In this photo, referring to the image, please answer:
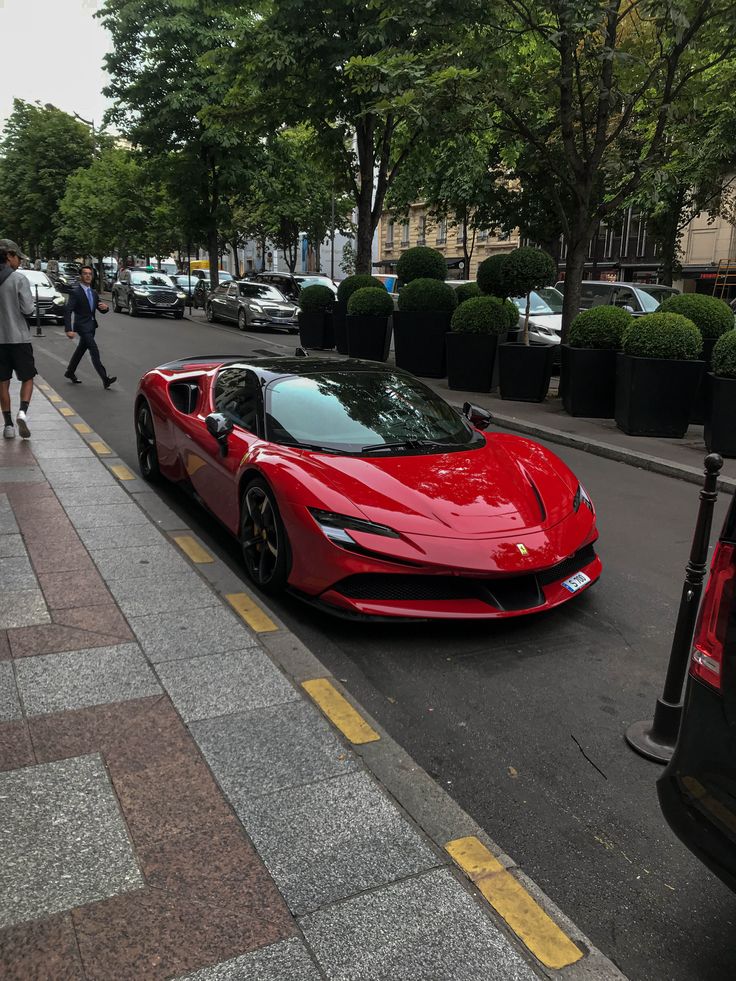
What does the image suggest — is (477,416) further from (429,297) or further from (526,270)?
(429,297)

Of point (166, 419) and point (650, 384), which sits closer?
point (166, 419)

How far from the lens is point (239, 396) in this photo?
18.7 feet

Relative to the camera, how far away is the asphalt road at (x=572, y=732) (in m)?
2.42

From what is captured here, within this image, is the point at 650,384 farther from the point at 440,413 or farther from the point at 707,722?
the point at 707,722

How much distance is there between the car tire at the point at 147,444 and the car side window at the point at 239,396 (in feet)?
4.31

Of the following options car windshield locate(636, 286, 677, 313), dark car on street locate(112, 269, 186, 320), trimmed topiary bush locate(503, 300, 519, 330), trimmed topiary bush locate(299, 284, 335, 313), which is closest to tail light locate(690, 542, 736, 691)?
trimmed topiary bush locate(503, 300, 519, 330)

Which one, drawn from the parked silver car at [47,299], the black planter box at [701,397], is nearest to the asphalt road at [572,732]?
the black planter box at [701,397]

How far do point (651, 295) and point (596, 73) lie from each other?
19.7 feet

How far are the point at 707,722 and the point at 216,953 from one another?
1.41 m

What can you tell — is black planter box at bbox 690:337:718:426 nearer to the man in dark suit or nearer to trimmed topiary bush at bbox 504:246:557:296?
trimmed topiary bush at bbox 504:246:557:296

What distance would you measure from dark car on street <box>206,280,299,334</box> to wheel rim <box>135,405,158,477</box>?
1783cm

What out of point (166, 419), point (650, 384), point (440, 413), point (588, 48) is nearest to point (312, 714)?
point (440, 413)

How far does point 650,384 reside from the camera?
9.95 m

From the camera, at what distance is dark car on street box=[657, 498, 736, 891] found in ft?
6.49
